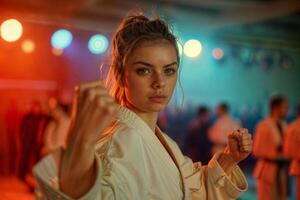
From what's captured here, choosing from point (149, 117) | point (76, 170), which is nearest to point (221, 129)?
point (149, 117)

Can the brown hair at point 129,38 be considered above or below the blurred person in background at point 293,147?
above

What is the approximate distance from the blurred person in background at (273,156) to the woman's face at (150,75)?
384 centimetres

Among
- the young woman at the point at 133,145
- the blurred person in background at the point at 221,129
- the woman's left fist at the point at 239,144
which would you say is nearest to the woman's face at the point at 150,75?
the young woman at the point at 133,145

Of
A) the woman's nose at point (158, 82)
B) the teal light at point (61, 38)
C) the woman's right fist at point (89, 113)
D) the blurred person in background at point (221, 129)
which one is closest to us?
the woman's right fist at point (89, 113)

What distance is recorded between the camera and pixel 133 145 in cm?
110

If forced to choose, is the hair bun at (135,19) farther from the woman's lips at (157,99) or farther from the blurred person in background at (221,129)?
the blurred person in background at (221,129)

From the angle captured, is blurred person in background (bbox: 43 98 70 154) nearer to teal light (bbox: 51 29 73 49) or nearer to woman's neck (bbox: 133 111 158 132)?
teal light (bbox: 51 29 73 49)

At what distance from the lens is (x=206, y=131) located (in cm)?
655

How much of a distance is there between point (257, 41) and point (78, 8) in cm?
397

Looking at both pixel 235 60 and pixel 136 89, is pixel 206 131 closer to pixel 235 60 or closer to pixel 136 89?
pixel 235 60

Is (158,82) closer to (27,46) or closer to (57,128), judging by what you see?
(57,128)

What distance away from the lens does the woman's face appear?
125 cm

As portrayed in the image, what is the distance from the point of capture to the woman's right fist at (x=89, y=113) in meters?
0.84

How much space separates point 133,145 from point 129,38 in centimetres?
37
